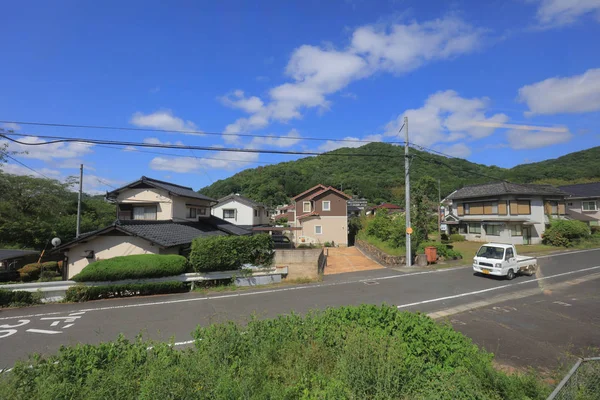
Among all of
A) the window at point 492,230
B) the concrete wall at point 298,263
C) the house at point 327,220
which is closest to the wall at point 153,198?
the concrete wall at point 298,263

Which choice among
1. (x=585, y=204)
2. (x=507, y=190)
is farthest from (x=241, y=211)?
(x=585, y=204)

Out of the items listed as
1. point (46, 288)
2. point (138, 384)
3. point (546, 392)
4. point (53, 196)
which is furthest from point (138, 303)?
point (53, 196)

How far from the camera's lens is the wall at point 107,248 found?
1423cm

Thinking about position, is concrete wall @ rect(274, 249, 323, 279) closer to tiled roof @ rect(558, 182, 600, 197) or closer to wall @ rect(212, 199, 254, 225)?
wall @ rect(212, 199, 254, 225)

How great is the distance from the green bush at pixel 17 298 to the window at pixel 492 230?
118ft

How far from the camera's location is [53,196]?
84.0ft

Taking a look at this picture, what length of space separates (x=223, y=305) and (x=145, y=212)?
13.2m

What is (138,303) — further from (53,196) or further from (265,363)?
(53,196)

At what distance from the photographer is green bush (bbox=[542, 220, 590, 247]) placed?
24.8 metres

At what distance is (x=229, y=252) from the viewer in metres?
12.8

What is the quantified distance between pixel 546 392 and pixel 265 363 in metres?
3.45

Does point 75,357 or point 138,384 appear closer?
point 138,384

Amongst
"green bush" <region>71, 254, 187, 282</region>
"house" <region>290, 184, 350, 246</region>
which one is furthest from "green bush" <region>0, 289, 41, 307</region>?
"house" <region>290, 184, 350, 246</region>

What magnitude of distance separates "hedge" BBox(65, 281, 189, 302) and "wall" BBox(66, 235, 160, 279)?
315 centimetres
